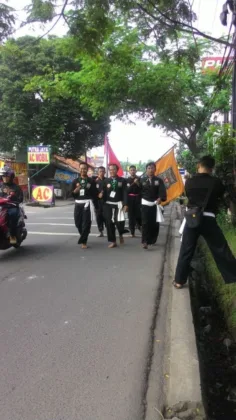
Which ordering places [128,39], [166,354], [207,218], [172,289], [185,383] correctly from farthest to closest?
[128,39] → [172,289] → [207,218] → [166,354] → [185,383]

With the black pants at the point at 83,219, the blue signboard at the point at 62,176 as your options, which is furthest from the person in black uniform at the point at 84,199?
the blue signboard at the point at 62,176

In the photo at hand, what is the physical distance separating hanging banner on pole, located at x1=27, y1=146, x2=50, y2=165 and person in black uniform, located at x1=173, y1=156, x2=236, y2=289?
21044 millimetres

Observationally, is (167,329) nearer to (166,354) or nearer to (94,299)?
(166,354)

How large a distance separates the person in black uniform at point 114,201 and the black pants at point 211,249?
11.2 ft

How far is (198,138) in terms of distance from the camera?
19172 millimetres

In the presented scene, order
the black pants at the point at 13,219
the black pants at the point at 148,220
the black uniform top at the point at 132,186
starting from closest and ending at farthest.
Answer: the black pants at the point at 13,219 < the black pants at the point at 148,220 < the black uniform top at the point at 132,186

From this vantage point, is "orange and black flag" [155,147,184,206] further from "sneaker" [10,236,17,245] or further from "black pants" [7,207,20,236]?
"sneaker" [10,236,17,245]

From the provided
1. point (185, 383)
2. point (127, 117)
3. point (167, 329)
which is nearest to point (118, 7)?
point (167, 329)

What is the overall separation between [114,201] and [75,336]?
193 inches

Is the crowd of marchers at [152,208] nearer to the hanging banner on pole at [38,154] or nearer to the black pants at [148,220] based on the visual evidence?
the black pants at [148,220]

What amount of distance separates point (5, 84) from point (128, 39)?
17.1 meters

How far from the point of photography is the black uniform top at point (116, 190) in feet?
28.0

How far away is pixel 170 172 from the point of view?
1080 cm

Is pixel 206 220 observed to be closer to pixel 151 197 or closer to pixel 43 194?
pixel 151 197
